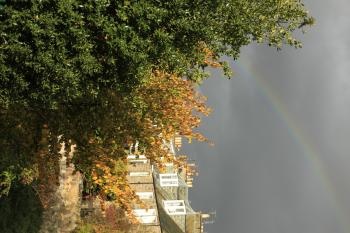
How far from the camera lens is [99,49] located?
517 inches

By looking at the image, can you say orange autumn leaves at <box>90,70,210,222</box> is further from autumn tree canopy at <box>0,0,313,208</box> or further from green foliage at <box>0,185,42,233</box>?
green foliage at <box>0,185,42,233</box>

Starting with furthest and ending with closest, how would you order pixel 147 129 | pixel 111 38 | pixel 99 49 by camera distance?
pixel 147 129 → pixel 99 49 → pixel 111 38

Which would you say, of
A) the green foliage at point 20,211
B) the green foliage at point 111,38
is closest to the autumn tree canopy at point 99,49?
the green foliage at point 111,38

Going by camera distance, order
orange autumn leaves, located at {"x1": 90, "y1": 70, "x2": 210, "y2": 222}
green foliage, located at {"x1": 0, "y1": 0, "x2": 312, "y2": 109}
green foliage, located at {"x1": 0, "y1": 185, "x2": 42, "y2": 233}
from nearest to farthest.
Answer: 1. green foliage, located at {"x1": 0, "y1": 0, "x2": 312, "y2": 109}
2. orange autumn leaves, located at {"x1": 90, "y1": 70, "x2": 210, "y2": 222}
3. green foliage, located at {"x1": 0, "y1": 185, "x2": 42, "y2": 233}

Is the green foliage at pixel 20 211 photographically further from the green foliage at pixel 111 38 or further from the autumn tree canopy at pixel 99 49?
the green foliage at pixel 111 38

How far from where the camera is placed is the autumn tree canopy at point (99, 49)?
11883 millimetres

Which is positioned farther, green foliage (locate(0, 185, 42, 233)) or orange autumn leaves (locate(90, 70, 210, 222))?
green foliage (locate(0, 185, 42, 233))

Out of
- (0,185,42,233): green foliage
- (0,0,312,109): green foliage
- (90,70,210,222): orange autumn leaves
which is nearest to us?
(0,0,312,109): green foliage

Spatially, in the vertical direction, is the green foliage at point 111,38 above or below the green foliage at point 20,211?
above

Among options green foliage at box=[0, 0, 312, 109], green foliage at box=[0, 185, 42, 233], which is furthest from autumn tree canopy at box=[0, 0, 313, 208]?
green foliage at box=[0, 185, 42, 233]

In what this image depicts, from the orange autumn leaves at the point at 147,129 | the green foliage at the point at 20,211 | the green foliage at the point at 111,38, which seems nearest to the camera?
the green foliage at the point at 111,38

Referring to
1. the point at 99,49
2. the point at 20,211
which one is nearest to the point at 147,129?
the point at 99,49

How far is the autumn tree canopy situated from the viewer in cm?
1188

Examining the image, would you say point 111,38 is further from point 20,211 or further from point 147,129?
point 20,211
